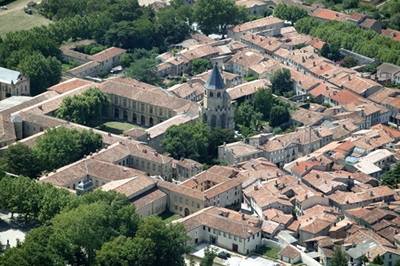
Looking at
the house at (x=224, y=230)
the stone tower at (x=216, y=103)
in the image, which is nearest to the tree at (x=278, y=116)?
the stone tower at (x=216, y=103)

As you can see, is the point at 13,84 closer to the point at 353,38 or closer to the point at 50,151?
the point at 50,151

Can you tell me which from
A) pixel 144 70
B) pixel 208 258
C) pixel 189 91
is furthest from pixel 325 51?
pixel 208 258

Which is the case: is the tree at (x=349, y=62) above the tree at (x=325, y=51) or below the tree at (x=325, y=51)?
below

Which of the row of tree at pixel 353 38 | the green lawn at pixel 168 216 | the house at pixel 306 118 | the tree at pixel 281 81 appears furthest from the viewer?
the row of tree at pixel 353 38

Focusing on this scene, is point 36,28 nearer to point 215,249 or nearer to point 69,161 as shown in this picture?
point 69,161

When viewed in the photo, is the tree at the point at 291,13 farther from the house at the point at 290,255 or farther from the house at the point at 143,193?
the house at the point at 290,255

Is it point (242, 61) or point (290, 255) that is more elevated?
point (242, 61)

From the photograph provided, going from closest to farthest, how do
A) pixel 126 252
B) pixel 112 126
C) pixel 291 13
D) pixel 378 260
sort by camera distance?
pixel 126 252 → pixel 378 260 → pixel 112 126 → pixel 291 13
